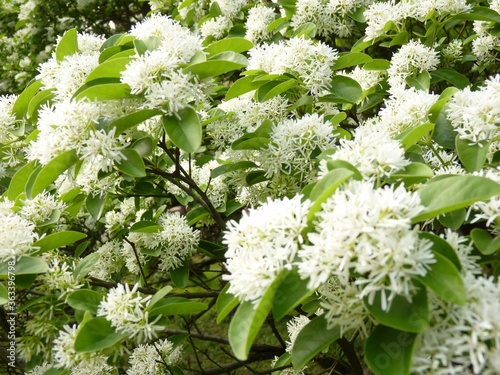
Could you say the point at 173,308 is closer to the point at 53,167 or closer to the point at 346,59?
the point at 53,167

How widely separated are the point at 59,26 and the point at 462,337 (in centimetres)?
576

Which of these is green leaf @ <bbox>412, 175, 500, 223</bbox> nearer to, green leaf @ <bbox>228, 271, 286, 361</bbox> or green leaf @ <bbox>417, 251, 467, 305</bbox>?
green leaf @ <bbox>417, 251, 467, 305</bbox>

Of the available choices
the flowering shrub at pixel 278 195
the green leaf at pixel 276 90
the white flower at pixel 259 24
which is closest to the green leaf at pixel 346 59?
the flowering shrub at pixel 278 195

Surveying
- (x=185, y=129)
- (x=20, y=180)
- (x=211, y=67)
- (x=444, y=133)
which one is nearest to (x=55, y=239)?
(x=20, y=180)

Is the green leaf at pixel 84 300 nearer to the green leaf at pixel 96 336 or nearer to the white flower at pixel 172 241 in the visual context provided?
the green leaf at pixel 96 336

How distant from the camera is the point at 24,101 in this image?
2.31 metres

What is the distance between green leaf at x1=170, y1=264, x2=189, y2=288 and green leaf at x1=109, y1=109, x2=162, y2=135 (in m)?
0.94

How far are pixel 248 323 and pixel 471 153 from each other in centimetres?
93

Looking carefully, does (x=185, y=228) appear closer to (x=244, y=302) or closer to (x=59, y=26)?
(x=244, y=302)

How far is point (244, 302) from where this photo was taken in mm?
1147

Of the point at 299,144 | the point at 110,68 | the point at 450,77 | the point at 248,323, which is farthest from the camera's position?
the point at 450,77

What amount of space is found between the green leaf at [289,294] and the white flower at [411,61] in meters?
1.60

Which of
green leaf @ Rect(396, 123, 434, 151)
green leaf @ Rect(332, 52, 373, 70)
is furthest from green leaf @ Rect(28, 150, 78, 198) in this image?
green leaf @ Rect(332, 52, 373, 70)

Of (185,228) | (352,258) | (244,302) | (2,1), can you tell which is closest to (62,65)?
(185,228)
